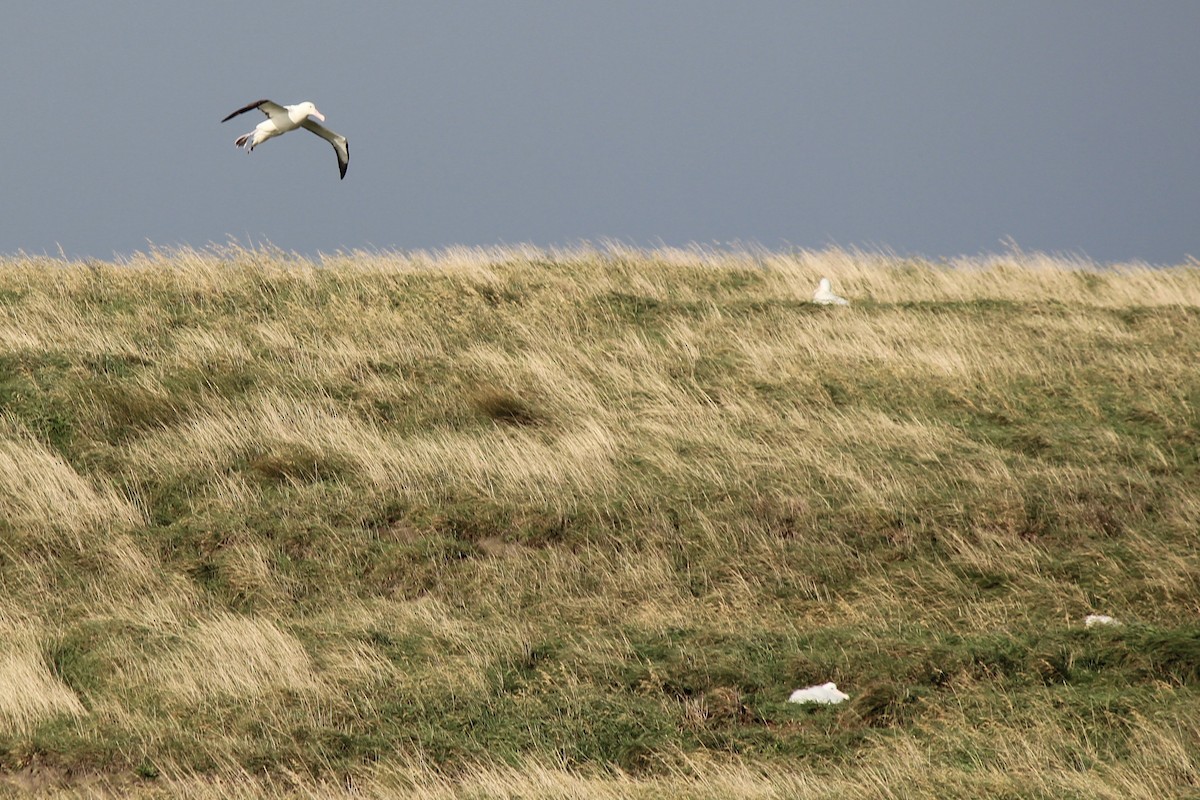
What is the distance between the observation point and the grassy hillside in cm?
775

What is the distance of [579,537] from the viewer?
1102 cm

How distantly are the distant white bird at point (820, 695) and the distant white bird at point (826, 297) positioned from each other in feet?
32.5

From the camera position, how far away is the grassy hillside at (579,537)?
25.4ft

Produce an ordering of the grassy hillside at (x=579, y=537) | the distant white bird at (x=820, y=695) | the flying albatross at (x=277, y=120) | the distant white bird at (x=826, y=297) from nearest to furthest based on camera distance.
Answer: the grassy hillside at (x=579, y=537) → the distant white bird at (x=820, y=695) → the flying albatross at (x=277, y=120) → the distant white bird at (x=826, y=297)

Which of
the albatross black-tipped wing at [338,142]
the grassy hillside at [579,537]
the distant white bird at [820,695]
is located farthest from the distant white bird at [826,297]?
the distant white bird at [820,695]

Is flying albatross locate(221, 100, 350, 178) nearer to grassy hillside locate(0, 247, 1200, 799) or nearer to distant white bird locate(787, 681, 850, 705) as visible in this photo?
grassy hillside locate(0, 247, 1200, 799)

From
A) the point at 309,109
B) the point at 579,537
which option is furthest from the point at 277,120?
the point at 579,537

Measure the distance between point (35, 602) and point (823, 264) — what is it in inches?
518

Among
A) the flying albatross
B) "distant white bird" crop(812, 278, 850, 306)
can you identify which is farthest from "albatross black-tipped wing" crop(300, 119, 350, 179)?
"distant white bird" crop(812, 278, 850, 306)

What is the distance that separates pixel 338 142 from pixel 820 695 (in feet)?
33.8

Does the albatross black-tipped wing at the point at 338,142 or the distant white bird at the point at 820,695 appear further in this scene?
the albatross black-tipped wing at the point at 338,142

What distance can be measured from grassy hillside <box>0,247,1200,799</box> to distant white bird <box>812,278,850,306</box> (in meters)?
0.26

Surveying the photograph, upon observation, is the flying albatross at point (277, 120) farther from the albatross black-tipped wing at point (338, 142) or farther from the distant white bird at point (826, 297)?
the distant white bird at point (826, 297)

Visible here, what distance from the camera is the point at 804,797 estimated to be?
659 cm
